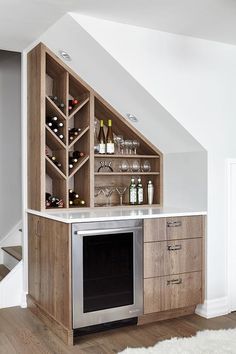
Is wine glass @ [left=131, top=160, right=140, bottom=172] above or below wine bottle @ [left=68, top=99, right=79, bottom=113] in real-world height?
below

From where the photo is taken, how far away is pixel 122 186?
14.2 feet

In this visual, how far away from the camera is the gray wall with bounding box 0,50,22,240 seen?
5.16m

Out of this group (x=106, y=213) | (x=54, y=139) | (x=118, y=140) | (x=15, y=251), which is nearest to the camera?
(x=106, y=213)

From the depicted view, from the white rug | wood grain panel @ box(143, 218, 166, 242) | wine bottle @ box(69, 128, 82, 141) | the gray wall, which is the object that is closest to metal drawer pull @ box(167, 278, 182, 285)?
wood grain panel @ box(143, 218, 166, 242)

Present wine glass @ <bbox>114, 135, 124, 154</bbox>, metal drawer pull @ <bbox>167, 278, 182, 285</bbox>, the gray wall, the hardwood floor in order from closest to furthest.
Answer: the hardwood floor → metal drawer pull @ <bbox>167, 278, 182, 285</bbox> → wine glass @ <bbox>114, 135, 124, 154</bbox> → the gray wall

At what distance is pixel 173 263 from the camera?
3.62 meters

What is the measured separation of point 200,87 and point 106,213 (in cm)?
134

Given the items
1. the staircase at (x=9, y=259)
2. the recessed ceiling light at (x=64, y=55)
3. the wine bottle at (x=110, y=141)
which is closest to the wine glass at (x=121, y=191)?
the wine bottle at (x=110, y=141)

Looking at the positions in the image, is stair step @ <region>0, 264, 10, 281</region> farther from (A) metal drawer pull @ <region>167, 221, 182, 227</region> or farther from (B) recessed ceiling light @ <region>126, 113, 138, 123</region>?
(B) recessed ceiling light @ <region>126, 113, 138, 123</region>

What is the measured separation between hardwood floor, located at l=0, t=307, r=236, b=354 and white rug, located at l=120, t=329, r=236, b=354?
117 millimetres

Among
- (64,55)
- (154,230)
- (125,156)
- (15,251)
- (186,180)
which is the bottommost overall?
(15,251)

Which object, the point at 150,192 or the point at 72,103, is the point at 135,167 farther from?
the point at 72,103

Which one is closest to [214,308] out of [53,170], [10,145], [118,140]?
[118,140]

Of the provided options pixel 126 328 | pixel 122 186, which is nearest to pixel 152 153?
pixel 122 186
